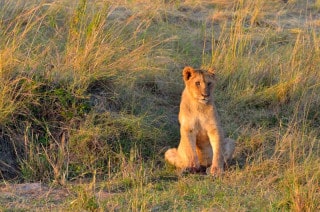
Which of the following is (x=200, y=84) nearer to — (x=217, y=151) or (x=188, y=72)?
(x=188, y=72)

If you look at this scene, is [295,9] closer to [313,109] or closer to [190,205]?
[313,109]

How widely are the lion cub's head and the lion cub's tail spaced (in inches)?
20.1

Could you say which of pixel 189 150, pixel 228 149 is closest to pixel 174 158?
pixel 189 150

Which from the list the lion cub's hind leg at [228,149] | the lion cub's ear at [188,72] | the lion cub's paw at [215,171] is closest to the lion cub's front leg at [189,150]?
the lion cub's paw at [215,171]

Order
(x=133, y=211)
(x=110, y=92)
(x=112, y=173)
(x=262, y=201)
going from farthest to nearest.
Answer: (x=110, y=92) < (x=112, y=173) < (x=262, y=201) < (x=133, y=211)

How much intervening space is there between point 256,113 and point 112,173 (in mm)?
2074

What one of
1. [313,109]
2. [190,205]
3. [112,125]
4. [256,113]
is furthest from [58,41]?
[190,205]

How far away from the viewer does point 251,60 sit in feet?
27.4

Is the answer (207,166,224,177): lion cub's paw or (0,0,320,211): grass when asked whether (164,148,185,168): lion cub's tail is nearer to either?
(0,0,320,211): grass

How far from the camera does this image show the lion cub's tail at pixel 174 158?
20.8 feet

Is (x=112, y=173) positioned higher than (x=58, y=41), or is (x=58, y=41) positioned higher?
(x=58, y=41)

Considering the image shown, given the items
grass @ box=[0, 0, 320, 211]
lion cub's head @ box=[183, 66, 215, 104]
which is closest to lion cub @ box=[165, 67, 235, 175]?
lion cub's head @ box=[183, 66, 215, 104]

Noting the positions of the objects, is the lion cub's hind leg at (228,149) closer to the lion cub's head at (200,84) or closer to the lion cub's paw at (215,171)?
the lion cub's paw at (215,171)

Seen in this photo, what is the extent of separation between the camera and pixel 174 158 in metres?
6.39
